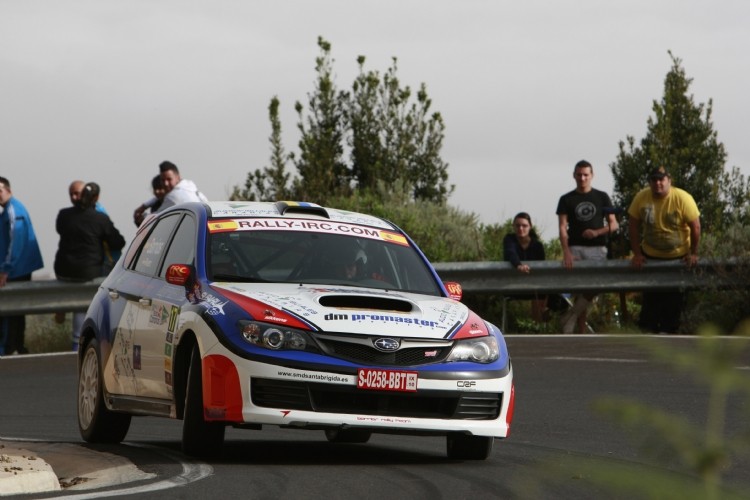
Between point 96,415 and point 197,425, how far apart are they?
160cm

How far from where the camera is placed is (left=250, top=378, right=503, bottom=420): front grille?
781 centimetres

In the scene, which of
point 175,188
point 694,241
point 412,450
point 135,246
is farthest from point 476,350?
point 694,241

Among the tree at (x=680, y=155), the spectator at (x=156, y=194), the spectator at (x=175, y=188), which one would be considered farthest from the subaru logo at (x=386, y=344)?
the tree at (x=680, y=155)

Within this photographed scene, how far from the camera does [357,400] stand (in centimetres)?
791

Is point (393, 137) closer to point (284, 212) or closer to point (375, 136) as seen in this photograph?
point (375, 136)

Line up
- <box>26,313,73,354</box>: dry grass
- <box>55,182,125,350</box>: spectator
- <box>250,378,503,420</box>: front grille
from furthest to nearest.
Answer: <box>26,313,73,354</box>: dry grass, <box>55,182,125,350</box>: spectator, <box>250,378,503,420</box>: front grille

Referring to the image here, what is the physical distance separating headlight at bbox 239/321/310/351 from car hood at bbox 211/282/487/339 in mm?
45

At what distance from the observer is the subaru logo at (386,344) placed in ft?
26.0

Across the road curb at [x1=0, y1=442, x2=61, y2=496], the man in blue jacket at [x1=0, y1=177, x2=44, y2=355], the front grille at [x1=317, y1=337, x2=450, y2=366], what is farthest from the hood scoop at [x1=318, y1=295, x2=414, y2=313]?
the man in blue jacket at [x1=0, y1=177, x2=44, y2=355]

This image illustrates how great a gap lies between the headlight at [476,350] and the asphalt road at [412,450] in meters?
0.59

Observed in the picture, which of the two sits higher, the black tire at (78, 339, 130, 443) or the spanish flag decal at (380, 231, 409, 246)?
the spanish flag decal at (380, 231, 409, 246)

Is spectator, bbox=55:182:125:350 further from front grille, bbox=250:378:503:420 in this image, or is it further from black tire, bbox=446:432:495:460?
front grille, bbox=250:378:503:420

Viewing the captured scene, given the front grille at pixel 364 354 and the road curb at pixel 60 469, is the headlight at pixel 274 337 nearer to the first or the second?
the front grille at pixel 364 354

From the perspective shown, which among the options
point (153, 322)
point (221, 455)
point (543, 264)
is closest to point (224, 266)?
point (153, 322)
